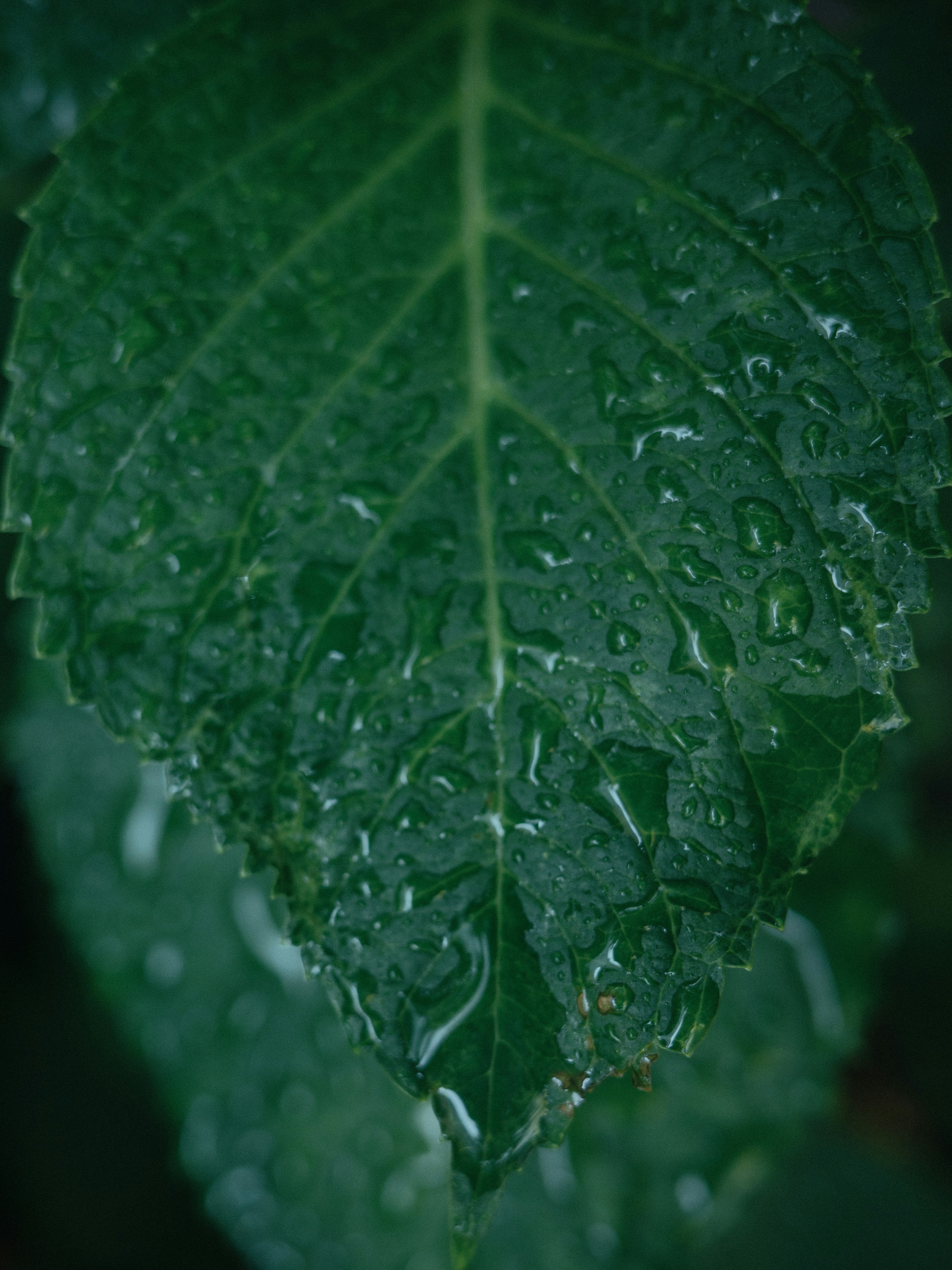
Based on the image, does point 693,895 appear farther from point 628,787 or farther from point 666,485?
point 666,485

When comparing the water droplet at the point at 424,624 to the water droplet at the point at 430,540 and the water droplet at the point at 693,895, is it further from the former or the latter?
the water droplet at the point at 693,895

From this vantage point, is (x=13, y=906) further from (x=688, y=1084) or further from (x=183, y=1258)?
(x=688, y=1084)

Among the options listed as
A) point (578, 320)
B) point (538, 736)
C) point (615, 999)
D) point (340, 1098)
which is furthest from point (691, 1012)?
point (340, 1098)

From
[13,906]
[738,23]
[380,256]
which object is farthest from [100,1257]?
[738,23]

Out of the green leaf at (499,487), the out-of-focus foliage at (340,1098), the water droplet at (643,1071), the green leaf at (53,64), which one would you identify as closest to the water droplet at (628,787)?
the green leaf at (499,487)

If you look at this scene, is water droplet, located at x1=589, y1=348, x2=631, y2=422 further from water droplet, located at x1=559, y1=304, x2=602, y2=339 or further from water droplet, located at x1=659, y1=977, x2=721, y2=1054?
water droplet, located at x1=659, y1=977, x2=721, y2=1054

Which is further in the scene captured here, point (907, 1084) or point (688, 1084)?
point (907, 1084)


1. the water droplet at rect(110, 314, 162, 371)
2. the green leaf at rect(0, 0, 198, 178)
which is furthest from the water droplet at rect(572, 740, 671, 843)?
the green leaf at rect(0, 0, 198, 178)
